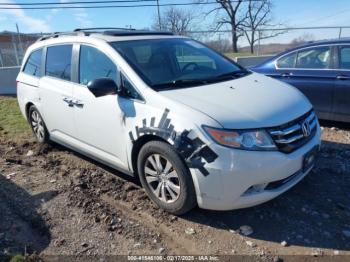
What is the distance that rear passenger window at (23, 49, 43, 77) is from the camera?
5.25 m

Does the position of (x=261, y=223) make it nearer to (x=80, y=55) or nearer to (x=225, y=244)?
(x=225, y=244)

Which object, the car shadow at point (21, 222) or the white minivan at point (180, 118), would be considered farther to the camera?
the car shadow at point (21, 222)

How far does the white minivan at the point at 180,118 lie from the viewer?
9.64 feet

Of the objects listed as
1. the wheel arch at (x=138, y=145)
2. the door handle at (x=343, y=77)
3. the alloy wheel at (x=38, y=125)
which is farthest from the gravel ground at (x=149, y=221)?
the door handle at (x=343, y=77)

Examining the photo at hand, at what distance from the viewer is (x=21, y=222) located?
11.5 ft

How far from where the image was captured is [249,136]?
9.60 ft

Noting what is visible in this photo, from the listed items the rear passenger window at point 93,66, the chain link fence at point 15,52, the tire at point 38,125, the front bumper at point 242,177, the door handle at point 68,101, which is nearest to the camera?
the front bumper at point 242,177

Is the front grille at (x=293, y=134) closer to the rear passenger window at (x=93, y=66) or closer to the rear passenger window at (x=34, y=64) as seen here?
the rear passenger window at (x=93, y=66)

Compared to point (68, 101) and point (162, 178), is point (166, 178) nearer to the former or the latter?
point (162, 178)

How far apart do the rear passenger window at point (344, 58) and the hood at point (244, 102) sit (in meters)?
2.38

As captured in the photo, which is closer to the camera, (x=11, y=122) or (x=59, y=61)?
(x=59, y=61)

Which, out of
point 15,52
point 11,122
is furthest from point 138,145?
point 15,52

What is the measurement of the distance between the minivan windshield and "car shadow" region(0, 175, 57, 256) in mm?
1817

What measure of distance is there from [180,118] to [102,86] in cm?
95
